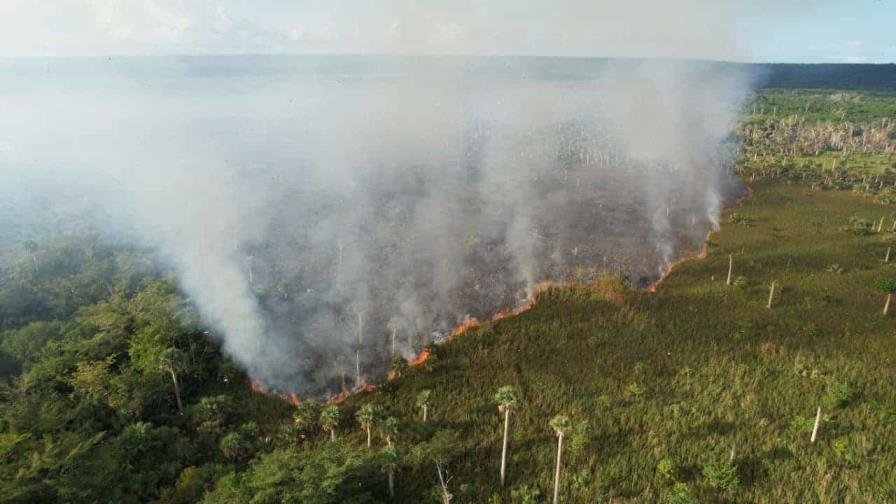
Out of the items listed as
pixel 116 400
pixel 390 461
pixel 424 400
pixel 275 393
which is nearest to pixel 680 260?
pixel 424 400

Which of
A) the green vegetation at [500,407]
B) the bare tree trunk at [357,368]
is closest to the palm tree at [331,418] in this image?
the green vegetation at [500,407]

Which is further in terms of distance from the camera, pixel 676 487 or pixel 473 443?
pixel 473 443

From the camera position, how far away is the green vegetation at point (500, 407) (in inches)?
1398

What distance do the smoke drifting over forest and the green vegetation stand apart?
250 inches

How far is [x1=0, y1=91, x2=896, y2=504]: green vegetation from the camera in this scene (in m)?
35.5

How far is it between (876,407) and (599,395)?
21570 mm

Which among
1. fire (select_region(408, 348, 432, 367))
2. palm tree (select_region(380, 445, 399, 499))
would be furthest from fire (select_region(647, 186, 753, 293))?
palm tree (select_region(380, 445, 399, 499))

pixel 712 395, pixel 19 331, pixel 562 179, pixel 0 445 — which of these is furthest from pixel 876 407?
pixel 562 179

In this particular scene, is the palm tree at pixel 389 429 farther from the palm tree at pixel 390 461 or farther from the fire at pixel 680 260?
the fire at pixel 680 260

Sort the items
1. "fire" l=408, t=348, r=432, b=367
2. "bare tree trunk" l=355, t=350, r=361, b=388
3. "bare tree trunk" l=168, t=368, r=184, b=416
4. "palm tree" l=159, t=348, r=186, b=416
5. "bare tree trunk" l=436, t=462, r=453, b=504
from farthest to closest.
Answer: "fire" l=408, t=348, r=432, b=367
"bare tree trunk" l=355, t=350, r=361, b=388
"palm tree" l=159, t=348, r=186, b=416
"bare tree trunk" l=168, t=368, r=184, b=416
"bare tree trunk" l=436, t=462, r=453, b=504

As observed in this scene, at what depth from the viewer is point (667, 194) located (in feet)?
Answer: 393

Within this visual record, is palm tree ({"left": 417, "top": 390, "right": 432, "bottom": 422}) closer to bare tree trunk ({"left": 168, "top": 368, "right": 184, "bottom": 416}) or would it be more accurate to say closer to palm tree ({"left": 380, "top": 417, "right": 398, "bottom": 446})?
palm tree ({"left": 380, "top": 417, "right": 398, "bottom": 446})

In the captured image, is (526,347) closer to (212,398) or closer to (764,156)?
(212,398)

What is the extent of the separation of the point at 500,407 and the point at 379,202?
7571 centimetres
